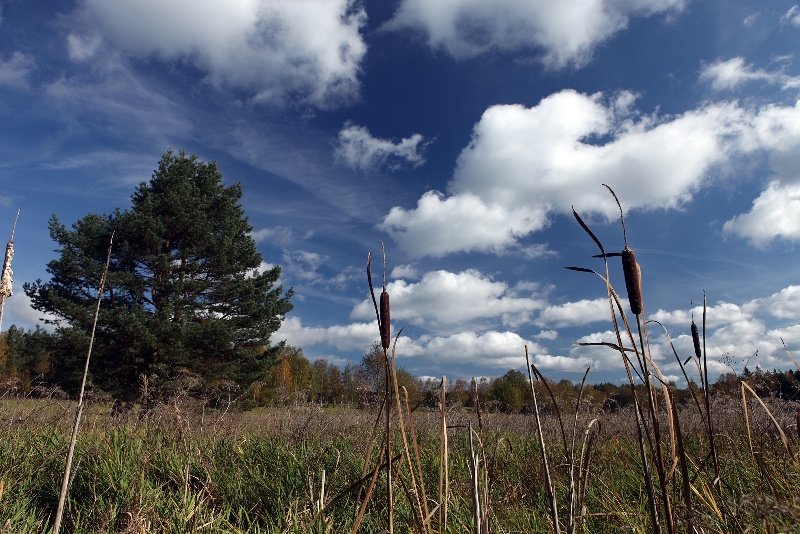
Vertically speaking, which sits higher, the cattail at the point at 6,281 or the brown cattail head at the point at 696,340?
the cattail at the point at 6,281

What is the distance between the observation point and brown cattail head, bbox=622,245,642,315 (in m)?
0.72

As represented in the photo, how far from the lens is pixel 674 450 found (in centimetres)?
98

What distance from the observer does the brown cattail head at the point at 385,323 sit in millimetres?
816

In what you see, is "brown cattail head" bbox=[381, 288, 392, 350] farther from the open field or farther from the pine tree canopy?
the pine tree canopy

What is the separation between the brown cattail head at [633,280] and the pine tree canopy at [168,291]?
1889 centimetres

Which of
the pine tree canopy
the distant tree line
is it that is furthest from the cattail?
the pine tree canopy

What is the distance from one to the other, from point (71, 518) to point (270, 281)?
20302 mm

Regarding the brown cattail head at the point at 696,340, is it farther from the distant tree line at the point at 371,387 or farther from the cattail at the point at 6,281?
the cattail at the point at 6,281

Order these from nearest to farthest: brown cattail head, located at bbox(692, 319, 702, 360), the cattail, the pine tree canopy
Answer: the cattail
brown cattail head, located at bbox(692, 319, 702, 360)
the pine tree canopy

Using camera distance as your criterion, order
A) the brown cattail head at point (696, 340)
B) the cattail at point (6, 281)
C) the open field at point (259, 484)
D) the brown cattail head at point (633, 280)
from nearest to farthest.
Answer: the brown cattail head at point (633, 280), the cattail at point (6, 281), the brown cattail head at point (696, 340), the open field at point (259, 484)

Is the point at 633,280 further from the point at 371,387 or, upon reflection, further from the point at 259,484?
the point at 371,387

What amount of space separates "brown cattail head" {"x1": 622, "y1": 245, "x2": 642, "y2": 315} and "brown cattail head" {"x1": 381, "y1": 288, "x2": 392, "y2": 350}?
1.36 ft

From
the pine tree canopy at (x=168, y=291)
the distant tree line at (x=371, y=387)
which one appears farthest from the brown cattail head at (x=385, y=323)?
the pine tree canopy at (x=168, y=291)

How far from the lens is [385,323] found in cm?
83
